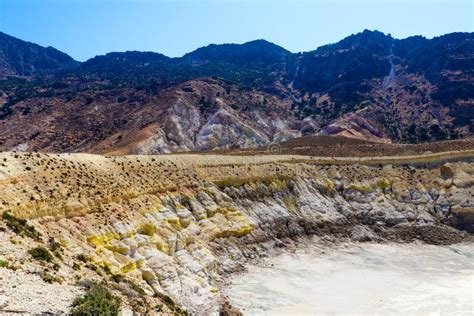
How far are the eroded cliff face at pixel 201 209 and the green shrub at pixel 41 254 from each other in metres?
0.44

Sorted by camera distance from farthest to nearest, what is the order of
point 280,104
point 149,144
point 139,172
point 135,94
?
point 280,104
point 135,94
point 149,144
point 139,172

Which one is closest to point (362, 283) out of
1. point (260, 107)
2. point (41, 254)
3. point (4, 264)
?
point (41, 254)

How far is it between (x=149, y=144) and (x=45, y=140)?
26.1m

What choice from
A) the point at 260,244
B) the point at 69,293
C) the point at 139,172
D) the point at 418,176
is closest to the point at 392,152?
the point at 418,176

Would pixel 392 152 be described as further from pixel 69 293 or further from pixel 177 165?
pixel 69 293

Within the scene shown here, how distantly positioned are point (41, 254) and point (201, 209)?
64.7ft

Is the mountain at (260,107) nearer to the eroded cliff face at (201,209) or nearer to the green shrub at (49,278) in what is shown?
the eroded cliff face at (201,209)

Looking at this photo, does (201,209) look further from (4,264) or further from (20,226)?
(4,264)

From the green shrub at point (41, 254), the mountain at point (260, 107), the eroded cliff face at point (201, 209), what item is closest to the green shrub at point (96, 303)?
the eroded cliff face at point (201, 209)

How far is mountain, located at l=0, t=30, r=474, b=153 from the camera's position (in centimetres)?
9744

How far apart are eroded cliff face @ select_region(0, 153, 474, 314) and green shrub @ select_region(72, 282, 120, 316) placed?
1.78 m

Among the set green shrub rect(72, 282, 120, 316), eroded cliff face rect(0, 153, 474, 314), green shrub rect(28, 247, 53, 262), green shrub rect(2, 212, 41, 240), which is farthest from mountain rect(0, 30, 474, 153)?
green shrub rect(72, 282, 120, 316)

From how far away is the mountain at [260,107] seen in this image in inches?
3836

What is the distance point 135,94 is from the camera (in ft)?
400
